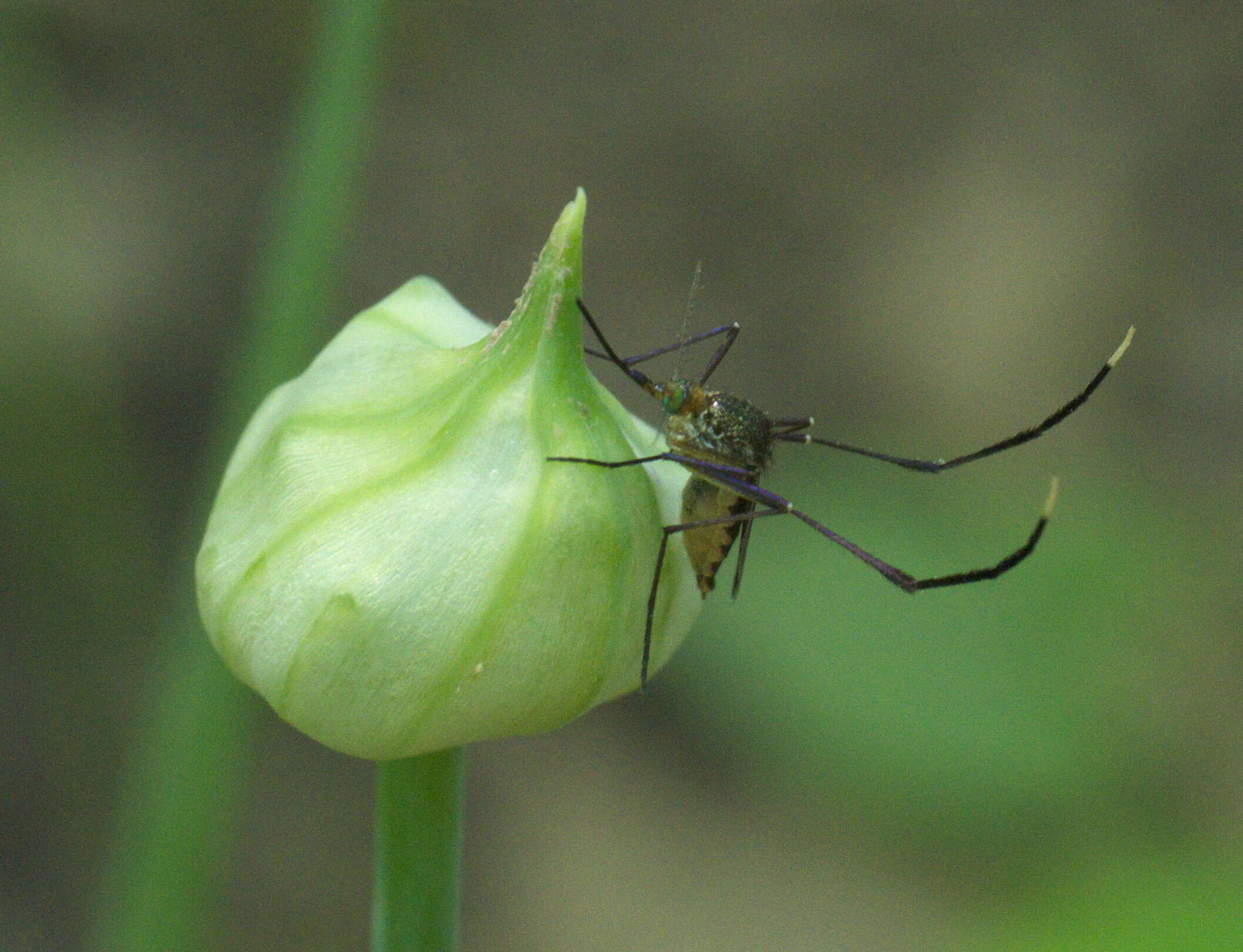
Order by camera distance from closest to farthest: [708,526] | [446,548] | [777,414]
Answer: [446,548]
[708,526]
[777,414]

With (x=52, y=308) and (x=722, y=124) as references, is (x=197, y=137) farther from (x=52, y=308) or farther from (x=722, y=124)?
(x=722, y=124)

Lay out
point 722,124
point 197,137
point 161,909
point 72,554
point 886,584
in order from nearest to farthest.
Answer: point 161,909 < point 72,554 < point 886,584 < point 197,137 < point 722,124

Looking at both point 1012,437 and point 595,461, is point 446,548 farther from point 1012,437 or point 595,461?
point 1012,437

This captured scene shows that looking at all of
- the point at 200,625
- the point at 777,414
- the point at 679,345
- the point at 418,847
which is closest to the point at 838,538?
the point at 679,345

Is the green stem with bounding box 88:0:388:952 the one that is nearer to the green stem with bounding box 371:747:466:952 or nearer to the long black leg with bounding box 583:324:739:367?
the long black leg with bounding box 583:324:739:367

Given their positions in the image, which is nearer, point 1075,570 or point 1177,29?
point 1075,570

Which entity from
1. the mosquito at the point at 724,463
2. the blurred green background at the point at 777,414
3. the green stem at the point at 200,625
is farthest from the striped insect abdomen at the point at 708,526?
the blurred green background at the point at 777,414

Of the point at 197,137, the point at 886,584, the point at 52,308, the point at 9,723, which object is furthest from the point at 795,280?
the point at 9,723
